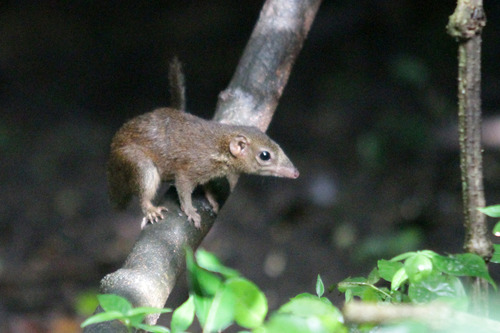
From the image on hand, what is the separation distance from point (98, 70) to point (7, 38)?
120cm

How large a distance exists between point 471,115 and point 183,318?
26.3 inches

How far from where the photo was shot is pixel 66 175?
6.96 metres

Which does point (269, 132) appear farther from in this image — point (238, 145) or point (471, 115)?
point (471, 115)

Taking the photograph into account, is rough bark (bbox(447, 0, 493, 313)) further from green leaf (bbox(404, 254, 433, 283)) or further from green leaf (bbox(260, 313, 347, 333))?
green leaf (bbox(260, 313, 347, 333))

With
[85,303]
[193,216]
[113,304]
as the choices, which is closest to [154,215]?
[193,216]

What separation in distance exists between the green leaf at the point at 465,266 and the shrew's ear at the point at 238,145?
254cm

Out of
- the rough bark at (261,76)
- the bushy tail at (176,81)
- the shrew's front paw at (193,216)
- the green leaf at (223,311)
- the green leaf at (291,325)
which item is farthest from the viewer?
the bushy tail at (176,81)

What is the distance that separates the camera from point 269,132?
7.27 m

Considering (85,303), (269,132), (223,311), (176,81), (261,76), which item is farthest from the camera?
Result: (269,132)

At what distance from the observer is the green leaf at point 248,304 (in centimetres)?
84

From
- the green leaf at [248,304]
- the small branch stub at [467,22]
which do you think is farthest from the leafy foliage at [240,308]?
the small branch stub at [467,22]

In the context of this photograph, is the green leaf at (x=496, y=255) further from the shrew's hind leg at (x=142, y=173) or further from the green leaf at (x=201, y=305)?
the shrew's hind leg at (x=142, y=173)

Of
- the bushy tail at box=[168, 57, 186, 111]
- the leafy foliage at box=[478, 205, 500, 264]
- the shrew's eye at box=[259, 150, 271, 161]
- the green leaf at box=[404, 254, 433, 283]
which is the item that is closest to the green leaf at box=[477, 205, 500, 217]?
the leafy foliage at box=[478, 205, 500, 264]

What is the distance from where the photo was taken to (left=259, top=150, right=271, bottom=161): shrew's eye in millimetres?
3693
